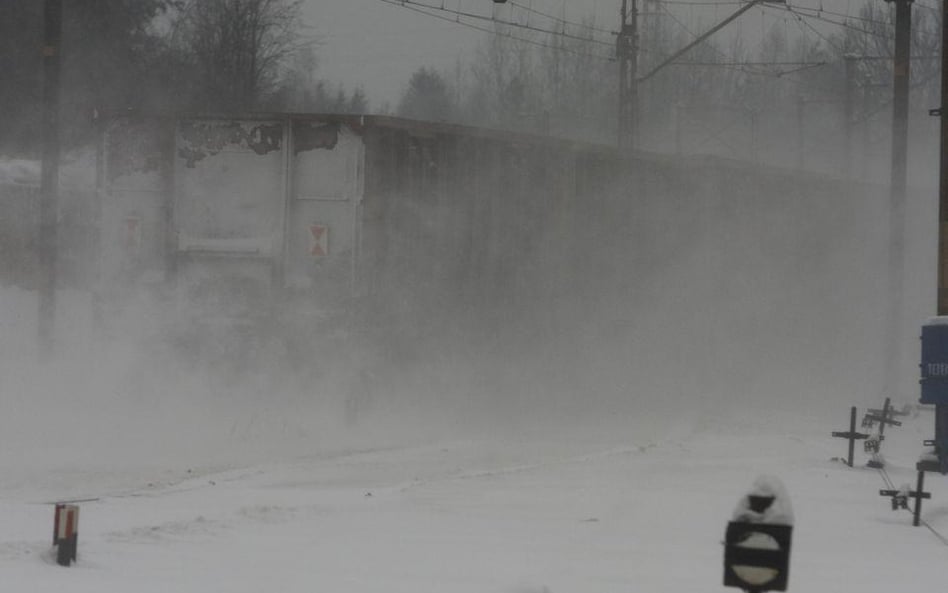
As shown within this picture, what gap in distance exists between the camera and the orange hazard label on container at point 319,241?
15969 mm

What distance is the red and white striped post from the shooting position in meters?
7.30

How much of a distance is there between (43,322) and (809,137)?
53.5 m

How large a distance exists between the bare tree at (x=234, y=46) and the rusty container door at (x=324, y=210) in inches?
1123

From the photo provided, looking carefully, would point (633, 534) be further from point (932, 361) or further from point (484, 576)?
point (932, 361)

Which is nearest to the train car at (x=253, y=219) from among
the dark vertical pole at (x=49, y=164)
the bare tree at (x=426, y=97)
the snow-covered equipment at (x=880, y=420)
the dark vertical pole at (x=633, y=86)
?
the dark vertical pole at (x=49, y=164)

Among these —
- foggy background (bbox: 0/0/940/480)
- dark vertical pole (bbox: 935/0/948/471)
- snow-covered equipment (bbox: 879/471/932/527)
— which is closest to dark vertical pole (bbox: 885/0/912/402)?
foggy background (bbox: 0/0/940/480)

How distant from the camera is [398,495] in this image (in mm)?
11031

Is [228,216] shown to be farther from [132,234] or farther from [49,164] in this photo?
[49,164]

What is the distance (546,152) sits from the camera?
18.8m

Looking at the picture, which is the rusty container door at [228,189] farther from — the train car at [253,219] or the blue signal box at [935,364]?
the blue signal box at [935,364]

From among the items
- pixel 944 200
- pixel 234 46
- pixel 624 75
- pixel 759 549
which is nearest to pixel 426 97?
pixel 234 46

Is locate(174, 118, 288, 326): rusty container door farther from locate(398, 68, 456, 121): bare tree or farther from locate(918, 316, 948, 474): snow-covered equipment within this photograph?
locate(398, 68, 456, 121): bare tree

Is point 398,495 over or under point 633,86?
under

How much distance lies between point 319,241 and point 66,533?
8816 mm
